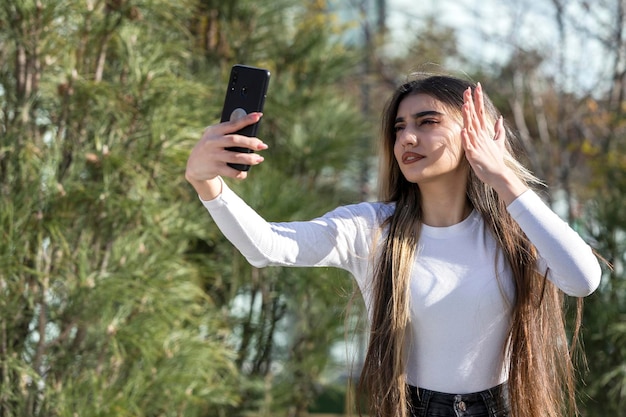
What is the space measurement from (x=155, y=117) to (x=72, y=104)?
31cm

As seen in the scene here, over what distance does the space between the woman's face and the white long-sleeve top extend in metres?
0.13

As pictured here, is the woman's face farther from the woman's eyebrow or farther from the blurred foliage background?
the blurred foliage background

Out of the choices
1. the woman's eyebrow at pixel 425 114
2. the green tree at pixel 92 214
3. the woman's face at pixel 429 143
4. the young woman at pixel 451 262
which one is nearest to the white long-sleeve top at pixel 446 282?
the young woman at pixel 451 262

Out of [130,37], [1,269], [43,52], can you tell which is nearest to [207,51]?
[130,37]

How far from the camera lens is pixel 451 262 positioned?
77.5 inches

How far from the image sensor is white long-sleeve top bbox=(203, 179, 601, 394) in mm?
1834

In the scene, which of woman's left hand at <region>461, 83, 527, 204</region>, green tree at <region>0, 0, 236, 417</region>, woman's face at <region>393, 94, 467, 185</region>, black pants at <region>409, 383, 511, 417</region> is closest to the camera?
woman's left hand at <region>461, 83, 527, 204</region>

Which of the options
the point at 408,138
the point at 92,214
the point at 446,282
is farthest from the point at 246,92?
the point at 92,214

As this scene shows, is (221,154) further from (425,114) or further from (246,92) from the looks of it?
(425,114)

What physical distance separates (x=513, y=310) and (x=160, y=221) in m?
1.88

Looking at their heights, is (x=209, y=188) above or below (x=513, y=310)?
above

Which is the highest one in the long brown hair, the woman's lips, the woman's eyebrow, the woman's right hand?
the woman's eyebrow

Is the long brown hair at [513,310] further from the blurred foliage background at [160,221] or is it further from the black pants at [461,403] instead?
the blurred foliage background at [160,221]

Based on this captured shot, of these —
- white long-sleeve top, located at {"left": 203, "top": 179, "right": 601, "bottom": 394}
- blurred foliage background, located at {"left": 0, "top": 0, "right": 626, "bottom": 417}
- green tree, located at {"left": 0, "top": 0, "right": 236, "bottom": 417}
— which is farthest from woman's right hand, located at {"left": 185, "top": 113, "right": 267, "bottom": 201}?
green tree, located at {"left": 0, "top": 0, "right": 236, "bottom": 417}
